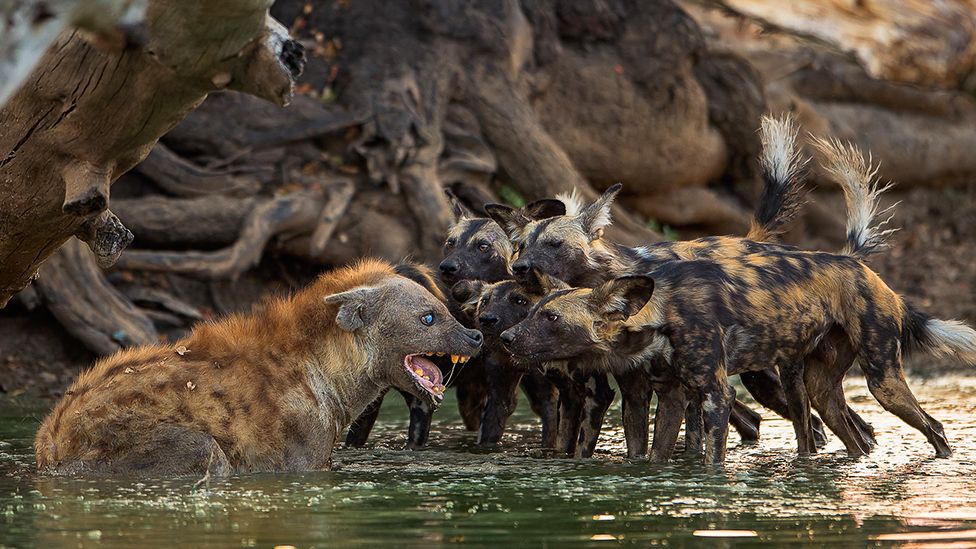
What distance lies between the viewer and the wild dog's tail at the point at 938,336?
10578 millimetres

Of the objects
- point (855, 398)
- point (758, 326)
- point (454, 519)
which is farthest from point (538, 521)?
point (855, 398)

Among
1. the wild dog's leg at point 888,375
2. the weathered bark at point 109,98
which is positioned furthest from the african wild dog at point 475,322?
the weathered bark at point 109,98

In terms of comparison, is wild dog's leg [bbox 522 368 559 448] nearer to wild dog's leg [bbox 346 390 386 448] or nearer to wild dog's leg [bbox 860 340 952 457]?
wild dog's leg [bbox 346 390 386 448]

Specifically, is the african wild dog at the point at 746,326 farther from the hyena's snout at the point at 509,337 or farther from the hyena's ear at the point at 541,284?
the hyena's ear at the point at 541,284

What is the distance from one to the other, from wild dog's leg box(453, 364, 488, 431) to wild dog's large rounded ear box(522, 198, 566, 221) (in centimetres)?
131

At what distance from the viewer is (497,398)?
35.8 feet

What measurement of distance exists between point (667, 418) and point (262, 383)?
2847 mm

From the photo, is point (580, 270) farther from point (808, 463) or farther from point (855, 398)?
point (855, 398)

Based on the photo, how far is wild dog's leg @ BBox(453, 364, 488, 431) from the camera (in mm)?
11672

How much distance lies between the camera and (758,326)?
9.94 meters

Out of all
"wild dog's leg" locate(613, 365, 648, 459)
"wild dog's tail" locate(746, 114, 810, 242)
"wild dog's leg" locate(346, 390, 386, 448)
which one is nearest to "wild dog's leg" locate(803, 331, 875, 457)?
"wild dog's leg" locate(613, 365, 648, 459)

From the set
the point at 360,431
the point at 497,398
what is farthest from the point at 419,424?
the point at 497,398

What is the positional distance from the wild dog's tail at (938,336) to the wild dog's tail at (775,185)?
1614mm

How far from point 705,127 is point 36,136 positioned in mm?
12949
